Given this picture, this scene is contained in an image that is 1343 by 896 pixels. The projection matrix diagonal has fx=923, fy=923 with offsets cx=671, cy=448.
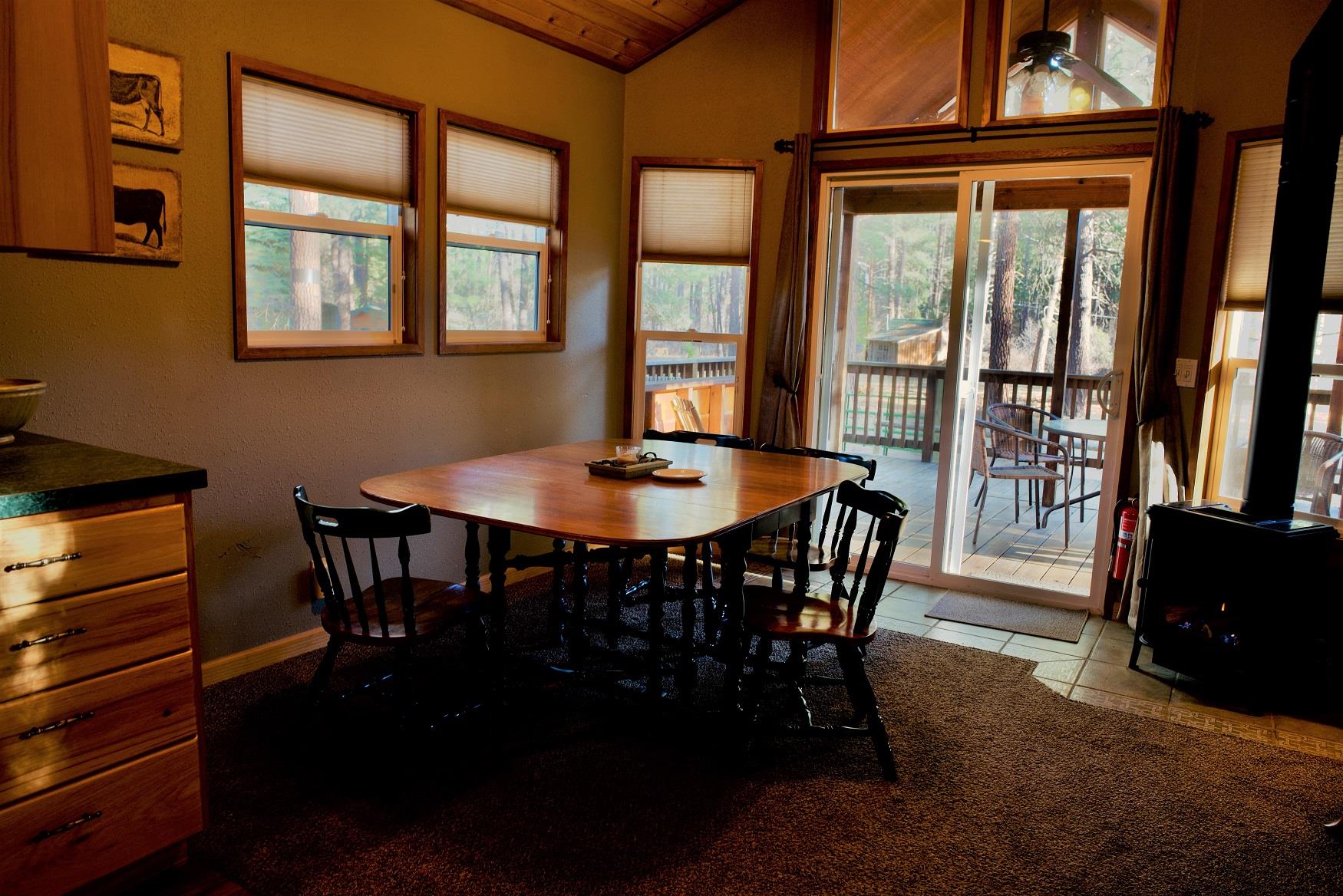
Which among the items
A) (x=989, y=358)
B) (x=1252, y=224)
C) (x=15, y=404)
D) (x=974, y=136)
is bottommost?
(x=15, y=404)

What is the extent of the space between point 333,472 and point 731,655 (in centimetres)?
186

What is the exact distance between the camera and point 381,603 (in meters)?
2.60

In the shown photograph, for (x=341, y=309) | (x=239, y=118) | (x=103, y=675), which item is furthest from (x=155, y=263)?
(x=103, y=675)

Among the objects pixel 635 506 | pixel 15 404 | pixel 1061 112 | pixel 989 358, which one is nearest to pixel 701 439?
pixel 635 506

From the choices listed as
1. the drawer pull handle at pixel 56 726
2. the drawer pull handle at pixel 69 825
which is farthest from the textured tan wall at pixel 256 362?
the drawer pull handle at pixel 69 825

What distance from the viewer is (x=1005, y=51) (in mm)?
4285

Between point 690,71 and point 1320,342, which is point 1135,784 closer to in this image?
point 1320,342

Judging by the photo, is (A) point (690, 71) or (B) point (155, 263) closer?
(B) point (155, 263)

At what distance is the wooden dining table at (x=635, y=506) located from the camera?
8.41 feet

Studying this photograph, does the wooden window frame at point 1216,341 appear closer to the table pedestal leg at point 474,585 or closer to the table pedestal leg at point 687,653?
the table pedestal leg at point 687,653

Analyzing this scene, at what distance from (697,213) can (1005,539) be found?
2806 mm

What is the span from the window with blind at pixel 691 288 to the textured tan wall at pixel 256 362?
24.0 inches

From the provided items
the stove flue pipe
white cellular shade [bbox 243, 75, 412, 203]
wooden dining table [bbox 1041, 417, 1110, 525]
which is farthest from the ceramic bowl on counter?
wooden dining table [bbox 1041, 417, 1110, 525]

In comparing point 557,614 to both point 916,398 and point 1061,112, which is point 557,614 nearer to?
point 1061,112
